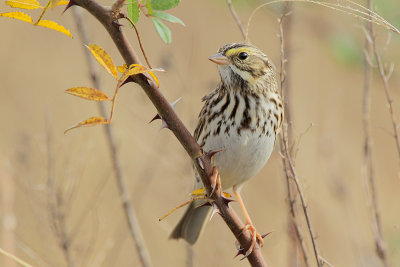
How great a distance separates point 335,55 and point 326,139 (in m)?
1.03

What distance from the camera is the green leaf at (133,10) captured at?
1.72 meters

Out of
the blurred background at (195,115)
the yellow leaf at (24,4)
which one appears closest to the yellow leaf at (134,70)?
the yellow leaf at (24,4)

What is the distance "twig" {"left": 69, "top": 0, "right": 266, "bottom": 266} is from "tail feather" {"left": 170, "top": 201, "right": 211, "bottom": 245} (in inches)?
51.1

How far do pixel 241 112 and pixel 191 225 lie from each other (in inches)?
30.9

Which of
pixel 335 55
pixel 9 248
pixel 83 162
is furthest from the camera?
pixel 335 55

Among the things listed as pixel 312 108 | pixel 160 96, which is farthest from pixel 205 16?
pixel 160 96

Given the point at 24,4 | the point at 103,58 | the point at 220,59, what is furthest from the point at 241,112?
the point at 24,4

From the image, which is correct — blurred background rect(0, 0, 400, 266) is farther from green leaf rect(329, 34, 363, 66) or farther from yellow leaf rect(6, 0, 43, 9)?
yellow leaf rect(6, 0, 43, 9)

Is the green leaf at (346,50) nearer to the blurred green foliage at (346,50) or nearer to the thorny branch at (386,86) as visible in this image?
the blurred green foliage at (346,50)

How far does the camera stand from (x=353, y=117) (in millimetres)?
7270

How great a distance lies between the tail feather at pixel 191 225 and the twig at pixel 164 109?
1297 mm

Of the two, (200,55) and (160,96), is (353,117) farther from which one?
(160,96)

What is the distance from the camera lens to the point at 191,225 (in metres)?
3.46

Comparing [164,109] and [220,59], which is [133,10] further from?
[220,59]
